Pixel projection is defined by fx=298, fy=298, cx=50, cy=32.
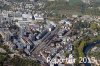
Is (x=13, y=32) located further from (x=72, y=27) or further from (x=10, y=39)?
(x=72, y=27)

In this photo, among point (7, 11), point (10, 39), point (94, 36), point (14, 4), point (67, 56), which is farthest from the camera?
point (14, 4)

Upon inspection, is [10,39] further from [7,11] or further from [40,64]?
[7,11]

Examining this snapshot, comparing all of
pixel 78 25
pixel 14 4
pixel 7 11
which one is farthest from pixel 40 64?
pixel 14 4

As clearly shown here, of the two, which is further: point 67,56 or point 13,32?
point 13,32

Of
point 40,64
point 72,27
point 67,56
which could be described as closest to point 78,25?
point 72,27

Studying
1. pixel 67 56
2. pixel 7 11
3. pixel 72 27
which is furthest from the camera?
pixel 7 11

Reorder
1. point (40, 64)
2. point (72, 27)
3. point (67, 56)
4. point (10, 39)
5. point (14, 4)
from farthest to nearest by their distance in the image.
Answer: point (14, 4) < point (72, 27) < point (10, 39) < point (67, 56) < point (40, 64)
